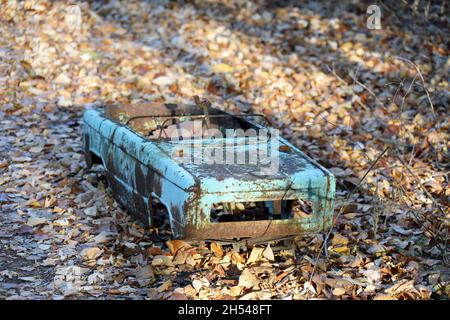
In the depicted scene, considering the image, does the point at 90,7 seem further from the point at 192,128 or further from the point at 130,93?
the point at 192,128

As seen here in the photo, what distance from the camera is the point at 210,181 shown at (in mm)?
5812

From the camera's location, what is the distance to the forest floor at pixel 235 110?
19.5 feet

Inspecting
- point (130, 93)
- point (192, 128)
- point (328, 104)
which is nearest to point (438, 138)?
point (328, 104)

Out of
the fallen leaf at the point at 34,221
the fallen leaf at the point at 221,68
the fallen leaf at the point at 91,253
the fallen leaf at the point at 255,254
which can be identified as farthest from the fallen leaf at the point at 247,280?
the fallen leaf at the point at 221,68

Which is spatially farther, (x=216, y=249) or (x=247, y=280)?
(x=216, y=249)

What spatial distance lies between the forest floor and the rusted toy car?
0.32 m

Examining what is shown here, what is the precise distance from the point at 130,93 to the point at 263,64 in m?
2.17

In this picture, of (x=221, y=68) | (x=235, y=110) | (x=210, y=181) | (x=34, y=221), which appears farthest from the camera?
(x=221, y=68)

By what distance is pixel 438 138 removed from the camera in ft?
29.9

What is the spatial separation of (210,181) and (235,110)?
4.43 metres

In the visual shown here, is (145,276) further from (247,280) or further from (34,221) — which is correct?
(34,221)

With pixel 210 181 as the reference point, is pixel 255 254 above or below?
below

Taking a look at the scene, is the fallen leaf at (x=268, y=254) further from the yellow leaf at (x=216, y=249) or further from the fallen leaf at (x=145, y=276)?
the fallen leaf at (x=145, y=276)

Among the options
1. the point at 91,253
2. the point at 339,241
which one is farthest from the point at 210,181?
the point at 339,241
